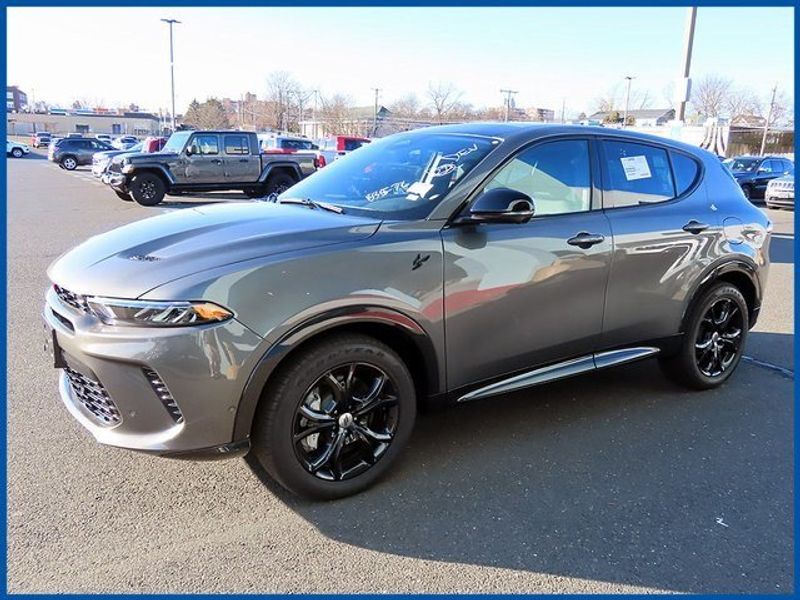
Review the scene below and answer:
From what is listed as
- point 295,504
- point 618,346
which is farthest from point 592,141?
point 295,504

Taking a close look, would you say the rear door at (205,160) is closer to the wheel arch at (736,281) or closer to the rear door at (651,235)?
the rear door at (651,235)

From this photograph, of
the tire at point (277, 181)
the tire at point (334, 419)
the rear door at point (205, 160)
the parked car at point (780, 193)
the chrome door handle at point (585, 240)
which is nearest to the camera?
the tire at point (334, 419)

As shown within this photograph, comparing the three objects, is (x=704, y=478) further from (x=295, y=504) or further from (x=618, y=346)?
(x=295, y=504)

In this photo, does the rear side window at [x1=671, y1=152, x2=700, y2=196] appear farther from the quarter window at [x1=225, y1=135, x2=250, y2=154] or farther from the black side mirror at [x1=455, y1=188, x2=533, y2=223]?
the quarter window at [x1=225, y1=135, x2=250, y2=154]

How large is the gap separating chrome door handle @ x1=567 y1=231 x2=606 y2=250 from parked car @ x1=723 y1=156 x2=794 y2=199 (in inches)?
803

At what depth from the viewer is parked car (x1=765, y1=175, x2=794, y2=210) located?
19.6 m

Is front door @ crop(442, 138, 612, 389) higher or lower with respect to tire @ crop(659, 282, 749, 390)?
higher

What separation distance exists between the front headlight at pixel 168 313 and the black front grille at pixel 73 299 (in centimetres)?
23

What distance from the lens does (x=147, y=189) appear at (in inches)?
640

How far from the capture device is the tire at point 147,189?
16094 millimetres

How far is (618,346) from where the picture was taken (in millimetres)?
3998

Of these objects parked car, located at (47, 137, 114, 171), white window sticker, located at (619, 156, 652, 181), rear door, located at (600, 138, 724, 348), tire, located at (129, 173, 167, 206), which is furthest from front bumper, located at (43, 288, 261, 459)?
parked car, located at (47, 137, 114, 171)

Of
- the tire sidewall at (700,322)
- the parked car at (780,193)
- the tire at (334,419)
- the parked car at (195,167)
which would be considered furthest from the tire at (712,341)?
the parked car at (780,193)

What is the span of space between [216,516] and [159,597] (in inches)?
20.2
